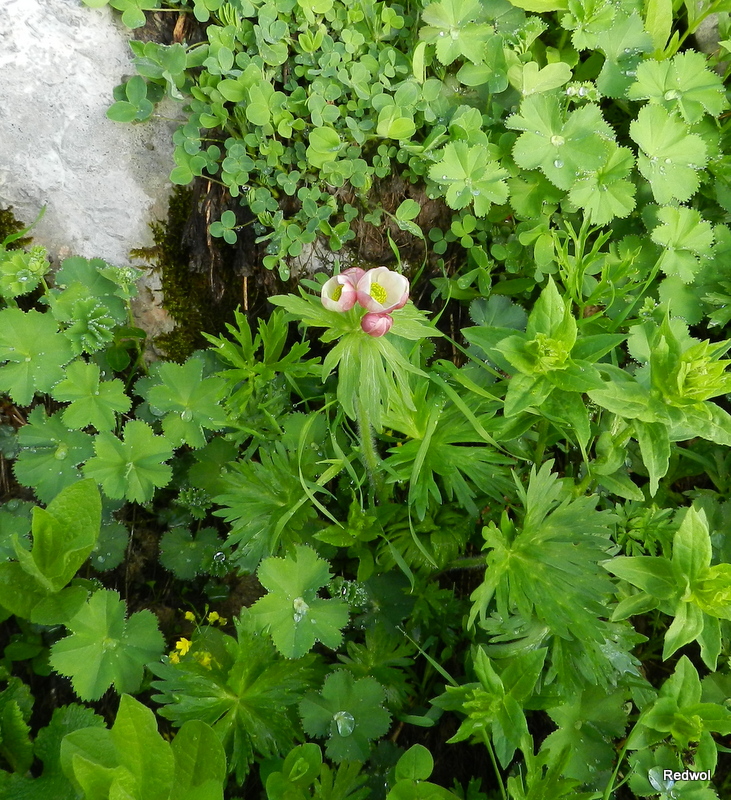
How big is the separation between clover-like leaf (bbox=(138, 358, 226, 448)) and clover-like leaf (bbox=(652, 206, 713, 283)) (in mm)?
1850

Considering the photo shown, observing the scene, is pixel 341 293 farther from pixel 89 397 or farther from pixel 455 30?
pixel 455 30

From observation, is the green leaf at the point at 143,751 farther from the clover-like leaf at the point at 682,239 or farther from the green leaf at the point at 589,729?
the clover-like leaf at the point at 682,239

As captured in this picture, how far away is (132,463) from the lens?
231 cm

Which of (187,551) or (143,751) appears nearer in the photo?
(143,751)

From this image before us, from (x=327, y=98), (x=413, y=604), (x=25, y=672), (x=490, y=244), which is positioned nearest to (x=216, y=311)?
(x=327, y=98)

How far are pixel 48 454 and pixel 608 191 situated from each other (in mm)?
2439

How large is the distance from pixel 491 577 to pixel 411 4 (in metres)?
2.30

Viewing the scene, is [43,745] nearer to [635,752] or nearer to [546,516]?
[546,516]

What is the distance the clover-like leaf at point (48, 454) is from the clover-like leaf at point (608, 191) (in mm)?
2179

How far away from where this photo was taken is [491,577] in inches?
75.6

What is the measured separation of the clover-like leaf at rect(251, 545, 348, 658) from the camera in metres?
2.02

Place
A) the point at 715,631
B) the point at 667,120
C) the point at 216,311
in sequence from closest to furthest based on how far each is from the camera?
1. the point at 715,631
2. the point at 667,120
3. the point at 216,311

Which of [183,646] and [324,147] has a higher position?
[324,147]

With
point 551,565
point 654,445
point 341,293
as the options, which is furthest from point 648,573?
point 341,293
